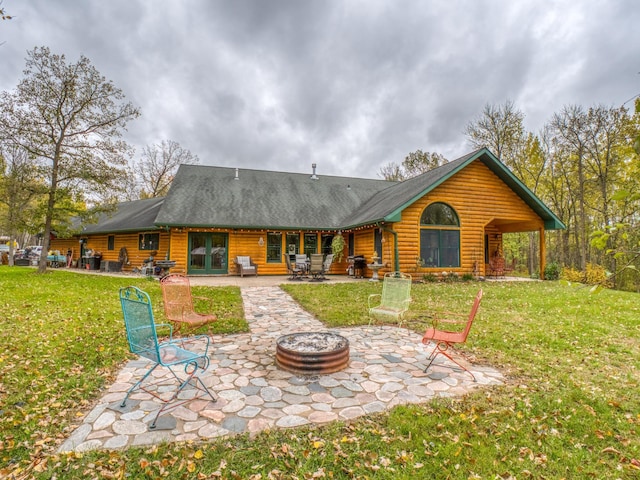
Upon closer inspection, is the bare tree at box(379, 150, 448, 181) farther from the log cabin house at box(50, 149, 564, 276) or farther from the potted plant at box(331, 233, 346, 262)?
the potted plant at box(331, 233, 346, 262)

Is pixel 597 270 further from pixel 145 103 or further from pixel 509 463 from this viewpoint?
pixel 145 103

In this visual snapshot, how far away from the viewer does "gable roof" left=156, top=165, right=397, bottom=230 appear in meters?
15.0

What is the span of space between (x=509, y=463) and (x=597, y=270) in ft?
57.7

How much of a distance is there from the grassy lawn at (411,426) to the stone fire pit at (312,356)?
1017 millimetres

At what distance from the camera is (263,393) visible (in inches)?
133

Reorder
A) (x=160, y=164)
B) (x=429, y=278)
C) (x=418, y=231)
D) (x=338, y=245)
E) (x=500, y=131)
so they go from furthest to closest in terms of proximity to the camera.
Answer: (x=160, y=164) → (x=500, y=131) → (x=338, y=245) → (x=418, y=231) → (x=429, y=278)

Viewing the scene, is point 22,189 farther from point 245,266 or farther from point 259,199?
point 259,199

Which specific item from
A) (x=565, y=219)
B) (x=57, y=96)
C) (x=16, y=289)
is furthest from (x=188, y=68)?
(x=565, y=219)

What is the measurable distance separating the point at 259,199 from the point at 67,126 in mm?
8604

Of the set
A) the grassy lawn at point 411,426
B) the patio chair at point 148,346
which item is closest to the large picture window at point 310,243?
the grassy lawn at point 411,426

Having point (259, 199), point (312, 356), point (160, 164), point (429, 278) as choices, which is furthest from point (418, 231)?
point (160, 164)

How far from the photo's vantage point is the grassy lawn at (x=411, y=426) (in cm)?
230

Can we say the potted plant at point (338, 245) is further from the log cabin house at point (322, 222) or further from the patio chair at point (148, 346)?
the patio chair at point (148, 346)

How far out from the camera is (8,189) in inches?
750
